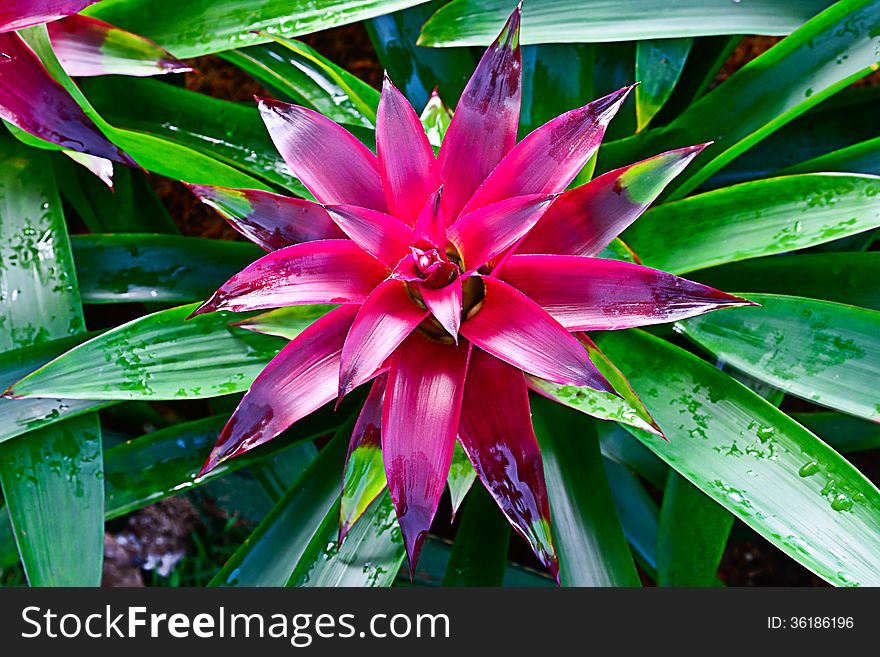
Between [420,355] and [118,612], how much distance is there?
58 centimetres

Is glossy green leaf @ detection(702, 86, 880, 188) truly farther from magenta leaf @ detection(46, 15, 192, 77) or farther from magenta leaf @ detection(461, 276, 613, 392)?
magenta leaf @ detection(46, 15, 192, 77)

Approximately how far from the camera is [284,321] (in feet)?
2.29

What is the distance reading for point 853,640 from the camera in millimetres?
814

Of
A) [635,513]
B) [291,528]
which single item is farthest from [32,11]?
[635,513]

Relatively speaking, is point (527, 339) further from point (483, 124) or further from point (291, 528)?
point (291, 528)

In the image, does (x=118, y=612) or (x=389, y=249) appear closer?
(x=389, y=249)

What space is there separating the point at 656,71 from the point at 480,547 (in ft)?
2.31

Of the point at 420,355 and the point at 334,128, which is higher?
the point at 334,128

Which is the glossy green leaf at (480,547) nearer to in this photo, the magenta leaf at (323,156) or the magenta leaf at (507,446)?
the magenta leaf at (507,446)

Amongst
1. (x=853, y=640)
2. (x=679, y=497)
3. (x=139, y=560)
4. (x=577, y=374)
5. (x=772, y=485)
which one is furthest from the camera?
(x=139, y=560)

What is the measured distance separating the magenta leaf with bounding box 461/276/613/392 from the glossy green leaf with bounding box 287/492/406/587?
361 mm

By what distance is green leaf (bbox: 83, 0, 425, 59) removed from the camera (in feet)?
2.68

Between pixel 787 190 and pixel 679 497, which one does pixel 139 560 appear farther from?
pixel 787 190

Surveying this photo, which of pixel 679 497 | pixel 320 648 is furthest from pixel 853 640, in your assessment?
pixel 320 648
